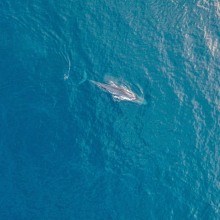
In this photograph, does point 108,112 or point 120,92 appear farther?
point 108,112

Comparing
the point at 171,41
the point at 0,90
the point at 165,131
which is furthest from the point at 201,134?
the point at 0,90

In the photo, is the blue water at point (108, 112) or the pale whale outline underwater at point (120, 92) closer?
the blue water at point (108, 112)

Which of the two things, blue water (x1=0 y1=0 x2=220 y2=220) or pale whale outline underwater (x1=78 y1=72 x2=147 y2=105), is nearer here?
blue water (x1=0 y1=0 x2=220 y2=220)

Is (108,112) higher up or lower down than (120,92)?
lower down
